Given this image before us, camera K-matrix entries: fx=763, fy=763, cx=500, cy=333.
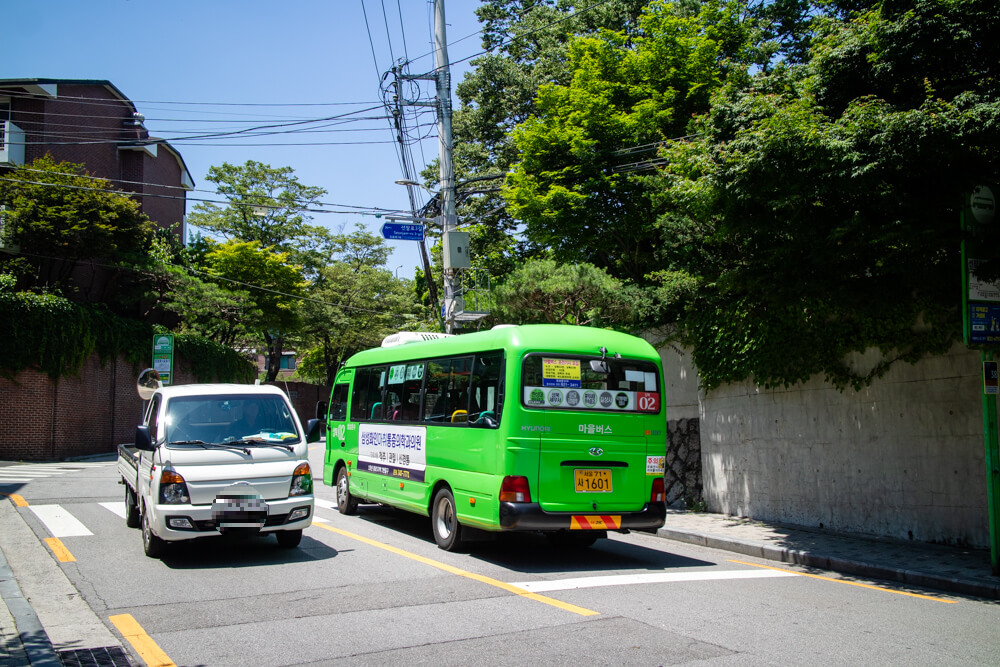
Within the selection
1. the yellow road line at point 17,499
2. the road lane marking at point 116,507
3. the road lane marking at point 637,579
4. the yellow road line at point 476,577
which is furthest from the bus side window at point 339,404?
the road lane marking at point 637,579

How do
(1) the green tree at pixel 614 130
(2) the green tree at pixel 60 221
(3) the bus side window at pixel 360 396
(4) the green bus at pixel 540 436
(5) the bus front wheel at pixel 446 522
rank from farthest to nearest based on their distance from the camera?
(2) the green tree at pixel 60 221, (1) the green tree at pixel 614 130, (3) the bus side window at pixel 360 396, (5) the bus front wheel at pixel 446 522, (4) the green bus at pixel 540 436

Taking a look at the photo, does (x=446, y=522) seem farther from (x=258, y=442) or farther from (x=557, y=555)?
(x=258, y=442)

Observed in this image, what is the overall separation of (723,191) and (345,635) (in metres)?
6.62

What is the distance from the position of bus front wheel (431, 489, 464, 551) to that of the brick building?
2256 cm

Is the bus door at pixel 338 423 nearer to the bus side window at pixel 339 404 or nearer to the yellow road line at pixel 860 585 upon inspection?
the bus side window at pixel 339 404

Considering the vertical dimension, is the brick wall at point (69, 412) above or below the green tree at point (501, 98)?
below

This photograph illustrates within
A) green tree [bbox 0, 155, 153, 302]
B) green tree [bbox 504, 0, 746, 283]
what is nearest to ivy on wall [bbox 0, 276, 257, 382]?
green tree [bbox 0, 155, 153, 302]

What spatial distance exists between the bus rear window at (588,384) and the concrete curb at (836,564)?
8.31 ft

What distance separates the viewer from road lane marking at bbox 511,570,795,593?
785 cm

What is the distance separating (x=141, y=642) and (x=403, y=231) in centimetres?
1448

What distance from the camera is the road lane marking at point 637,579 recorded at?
25.7 feet

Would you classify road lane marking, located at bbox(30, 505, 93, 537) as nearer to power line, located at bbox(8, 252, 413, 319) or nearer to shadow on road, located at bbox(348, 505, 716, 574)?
shadow on road, located at bbox(348, 505, 716, 574)

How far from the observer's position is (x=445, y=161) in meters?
19.4

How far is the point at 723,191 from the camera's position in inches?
368
